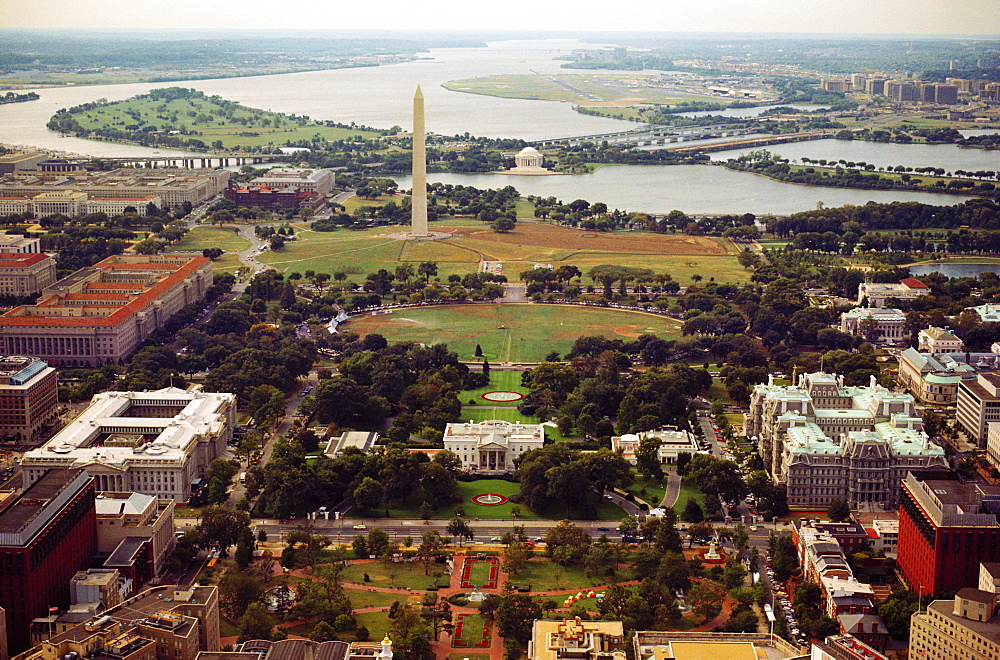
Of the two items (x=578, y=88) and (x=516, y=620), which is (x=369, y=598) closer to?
(x=516, y=620)

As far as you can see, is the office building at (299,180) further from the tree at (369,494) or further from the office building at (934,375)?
the tree at (369,494)

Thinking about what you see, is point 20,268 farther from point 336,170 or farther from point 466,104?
point 466,104

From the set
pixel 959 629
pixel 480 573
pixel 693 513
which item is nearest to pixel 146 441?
pixel 480 573

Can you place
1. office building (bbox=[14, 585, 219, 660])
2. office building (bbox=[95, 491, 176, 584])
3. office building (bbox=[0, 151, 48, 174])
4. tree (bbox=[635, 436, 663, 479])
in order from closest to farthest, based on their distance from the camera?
office building (bbox=[14, 585, 219, 660])
office building (bbox=[95, 491, 176, 584])
tree (bbox=[635, 436, 663, 479])
office building (bbox=[0, 151, 48, 174])

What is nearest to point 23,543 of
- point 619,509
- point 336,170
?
point 619,509

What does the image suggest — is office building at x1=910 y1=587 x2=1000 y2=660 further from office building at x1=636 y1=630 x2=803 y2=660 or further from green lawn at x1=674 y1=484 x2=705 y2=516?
green lawn at x1=674 y1=484 x2=705 y2=516

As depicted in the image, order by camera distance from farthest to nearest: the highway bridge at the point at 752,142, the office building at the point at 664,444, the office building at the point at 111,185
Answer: the highway bridge at the point at 752,142 < the office building at the point at 111,185 < the office building at the point at 664,444

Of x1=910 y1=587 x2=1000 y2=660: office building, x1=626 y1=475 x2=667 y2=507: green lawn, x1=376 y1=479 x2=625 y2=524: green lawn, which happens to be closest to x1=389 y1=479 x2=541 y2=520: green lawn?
x1=376 y1=479 x2=625 y2=524: green lawn

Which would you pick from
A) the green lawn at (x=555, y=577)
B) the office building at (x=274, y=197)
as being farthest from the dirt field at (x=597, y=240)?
the green lawn at (x=555, y=577)
